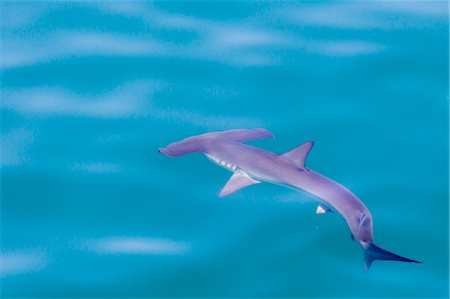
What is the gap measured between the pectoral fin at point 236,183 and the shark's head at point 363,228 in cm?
109

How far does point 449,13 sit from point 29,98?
204 inches

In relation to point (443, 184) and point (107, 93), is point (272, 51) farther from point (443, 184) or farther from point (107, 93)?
point (443, 184)

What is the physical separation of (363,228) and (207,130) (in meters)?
2.24

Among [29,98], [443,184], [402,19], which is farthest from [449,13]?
[29,98]

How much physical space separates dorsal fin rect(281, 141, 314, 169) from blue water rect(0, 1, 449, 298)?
1.06 feet

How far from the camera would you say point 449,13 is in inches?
340

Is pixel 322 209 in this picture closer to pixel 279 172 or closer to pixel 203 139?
pixel 279 172

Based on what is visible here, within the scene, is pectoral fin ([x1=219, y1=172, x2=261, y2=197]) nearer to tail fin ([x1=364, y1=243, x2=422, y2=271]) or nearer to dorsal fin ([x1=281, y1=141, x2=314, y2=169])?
dorsal fin ([x1=281, y1=141, x2=314, y2=169])

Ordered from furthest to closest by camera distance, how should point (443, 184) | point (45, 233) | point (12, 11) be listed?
point (12, 11), point (443, 184), point (45, 233)

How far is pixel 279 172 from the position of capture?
588 cm

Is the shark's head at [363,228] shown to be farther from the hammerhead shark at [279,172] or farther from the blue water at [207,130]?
the blue water at [207,130]

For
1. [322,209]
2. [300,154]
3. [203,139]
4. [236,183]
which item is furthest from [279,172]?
[203,139]

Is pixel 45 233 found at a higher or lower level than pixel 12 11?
lower

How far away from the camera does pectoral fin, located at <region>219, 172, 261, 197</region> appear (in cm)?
588
